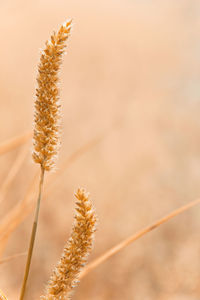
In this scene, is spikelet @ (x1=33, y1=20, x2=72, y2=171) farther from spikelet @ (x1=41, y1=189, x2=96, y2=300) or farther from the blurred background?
the blurred background

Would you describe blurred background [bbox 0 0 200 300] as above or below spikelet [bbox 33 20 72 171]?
above

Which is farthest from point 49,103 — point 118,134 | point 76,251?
point 118,134

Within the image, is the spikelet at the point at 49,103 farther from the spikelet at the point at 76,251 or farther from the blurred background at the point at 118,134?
the blurred background at the point at 118,134

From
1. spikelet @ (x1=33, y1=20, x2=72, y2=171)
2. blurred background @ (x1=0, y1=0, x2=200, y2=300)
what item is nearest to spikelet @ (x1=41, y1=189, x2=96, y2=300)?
spikelet @ (x1=33, y1=20, x2=72, y2=171)

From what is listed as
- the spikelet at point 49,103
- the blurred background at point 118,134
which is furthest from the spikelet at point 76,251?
the blurred background at point 118,134

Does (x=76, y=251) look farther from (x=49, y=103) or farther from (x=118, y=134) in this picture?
(x=118, y=134)

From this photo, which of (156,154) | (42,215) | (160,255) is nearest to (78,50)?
(156,154)
